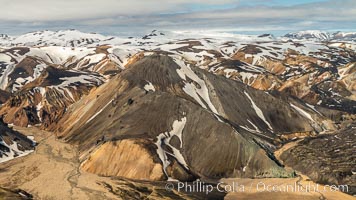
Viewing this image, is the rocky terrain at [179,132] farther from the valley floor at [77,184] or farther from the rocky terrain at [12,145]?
the rocky terrain at [12,145]

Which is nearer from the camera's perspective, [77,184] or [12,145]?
[77,184]

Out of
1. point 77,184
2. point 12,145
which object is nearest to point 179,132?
point 77,184

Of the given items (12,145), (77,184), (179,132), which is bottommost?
(12,145)

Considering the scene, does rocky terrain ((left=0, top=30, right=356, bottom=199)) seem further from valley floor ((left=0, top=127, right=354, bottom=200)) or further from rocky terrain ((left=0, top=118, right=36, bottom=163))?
rocky terrain ((left=0, top=118, right=36, bottom=163))

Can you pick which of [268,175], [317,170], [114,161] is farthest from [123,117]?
[317,170]

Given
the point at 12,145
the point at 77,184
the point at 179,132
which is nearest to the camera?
the point at 77,184

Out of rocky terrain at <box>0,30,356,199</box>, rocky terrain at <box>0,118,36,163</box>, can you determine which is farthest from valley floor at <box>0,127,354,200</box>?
rocky terrain at <box>0,118,36,163</box>

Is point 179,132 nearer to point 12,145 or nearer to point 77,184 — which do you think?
point 77,184

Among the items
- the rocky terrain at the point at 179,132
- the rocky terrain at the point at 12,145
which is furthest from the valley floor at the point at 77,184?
the rocky terrain at the point at 12,145

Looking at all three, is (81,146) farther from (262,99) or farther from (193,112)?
(262,99)
